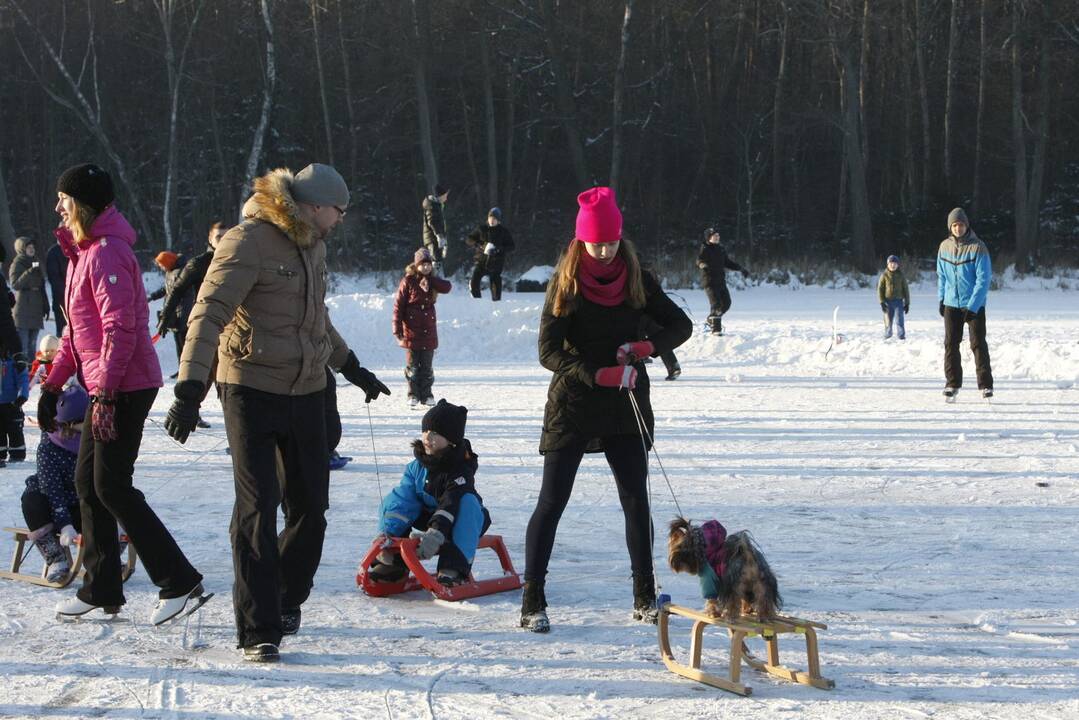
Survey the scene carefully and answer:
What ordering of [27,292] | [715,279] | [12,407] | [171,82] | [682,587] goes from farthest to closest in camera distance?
[171,82], [715,279], [27,292], [12,407], [682,587]

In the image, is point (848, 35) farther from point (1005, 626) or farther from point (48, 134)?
point (1005, 626)

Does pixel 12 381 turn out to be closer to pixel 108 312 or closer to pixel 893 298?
pixel 108 312

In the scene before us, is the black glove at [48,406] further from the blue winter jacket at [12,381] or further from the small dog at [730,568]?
the blue winter jacket at [12,381]

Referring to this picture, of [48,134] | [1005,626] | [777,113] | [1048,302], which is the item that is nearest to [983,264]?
[1005,626]

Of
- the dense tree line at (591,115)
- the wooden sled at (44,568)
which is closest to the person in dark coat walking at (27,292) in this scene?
the wooden sled at (44,568)

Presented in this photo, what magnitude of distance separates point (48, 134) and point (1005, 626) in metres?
36.2

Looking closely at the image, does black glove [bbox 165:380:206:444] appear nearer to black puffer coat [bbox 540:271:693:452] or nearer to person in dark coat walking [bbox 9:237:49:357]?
black puffer coat [bbox 540:271:693:452]

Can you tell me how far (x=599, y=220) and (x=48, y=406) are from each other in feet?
8.01

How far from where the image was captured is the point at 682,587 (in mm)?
5629

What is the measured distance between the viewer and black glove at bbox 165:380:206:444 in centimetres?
420

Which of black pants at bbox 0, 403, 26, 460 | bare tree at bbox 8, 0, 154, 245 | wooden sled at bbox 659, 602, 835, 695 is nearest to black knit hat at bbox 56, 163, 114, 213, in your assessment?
wooden sled at bbox 659, 602, 835, 695

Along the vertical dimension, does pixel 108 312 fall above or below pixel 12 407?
above

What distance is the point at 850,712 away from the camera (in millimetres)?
3992

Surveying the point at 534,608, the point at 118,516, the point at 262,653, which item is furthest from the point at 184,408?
the point at 534,608
